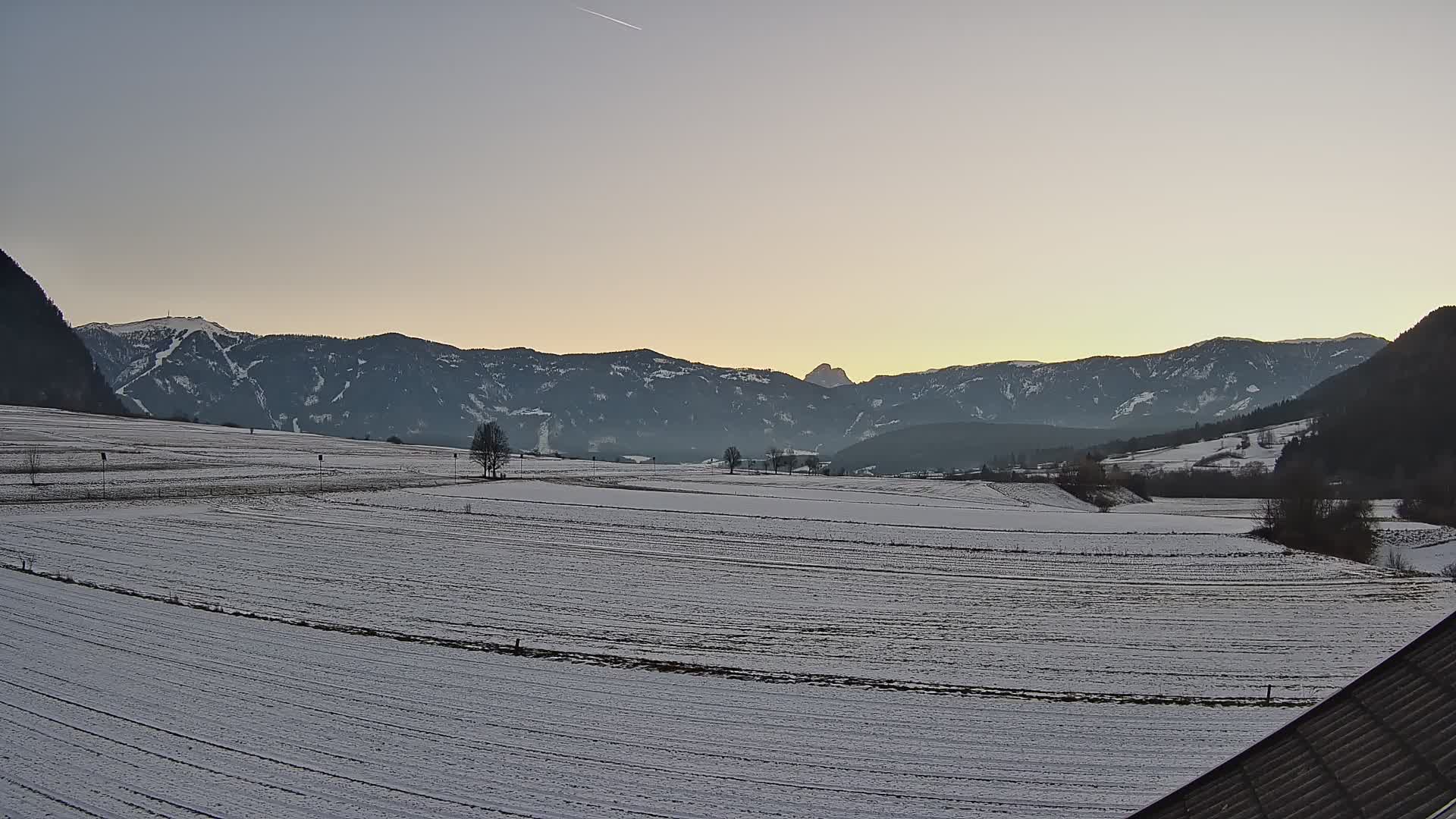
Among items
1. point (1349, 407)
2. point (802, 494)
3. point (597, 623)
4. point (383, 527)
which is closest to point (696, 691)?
point (597, 623)

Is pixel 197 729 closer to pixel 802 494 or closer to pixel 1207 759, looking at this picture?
pixel 1207 759

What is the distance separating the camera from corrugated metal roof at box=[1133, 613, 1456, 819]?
21.5 ft

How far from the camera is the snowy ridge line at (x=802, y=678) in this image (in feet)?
77.4

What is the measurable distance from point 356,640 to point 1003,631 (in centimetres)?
2295

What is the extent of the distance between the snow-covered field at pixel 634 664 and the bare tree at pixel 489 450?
56.3 metres

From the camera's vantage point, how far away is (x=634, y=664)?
26.1m

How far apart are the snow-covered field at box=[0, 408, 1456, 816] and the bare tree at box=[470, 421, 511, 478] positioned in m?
56.3

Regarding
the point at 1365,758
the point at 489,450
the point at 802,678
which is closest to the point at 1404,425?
the point at 489,450

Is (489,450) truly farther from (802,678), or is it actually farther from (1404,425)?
(1404,425)

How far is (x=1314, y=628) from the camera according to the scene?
111 feet

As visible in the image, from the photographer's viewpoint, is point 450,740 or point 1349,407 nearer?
point 450,740

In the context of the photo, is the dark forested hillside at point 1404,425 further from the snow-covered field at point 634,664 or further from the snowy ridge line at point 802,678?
the snowy ridge line at point 802,678

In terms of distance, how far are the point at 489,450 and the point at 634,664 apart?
9965 centimetres

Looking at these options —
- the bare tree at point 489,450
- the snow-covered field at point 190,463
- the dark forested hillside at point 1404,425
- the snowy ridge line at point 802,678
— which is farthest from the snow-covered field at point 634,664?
the dark forested hillside at point 1404,425
